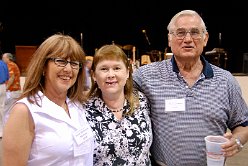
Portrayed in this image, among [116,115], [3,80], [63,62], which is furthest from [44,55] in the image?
[3,80]

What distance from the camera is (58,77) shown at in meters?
1.52

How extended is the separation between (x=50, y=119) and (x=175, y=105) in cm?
77

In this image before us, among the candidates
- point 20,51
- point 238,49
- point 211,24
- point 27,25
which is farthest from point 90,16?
point 238,49

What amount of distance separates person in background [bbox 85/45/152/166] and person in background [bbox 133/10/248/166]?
0.12 m

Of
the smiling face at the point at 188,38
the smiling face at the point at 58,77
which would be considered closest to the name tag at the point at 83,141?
the smiling face at the point at 58,77

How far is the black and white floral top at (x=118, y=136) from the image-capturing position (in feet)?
5.43

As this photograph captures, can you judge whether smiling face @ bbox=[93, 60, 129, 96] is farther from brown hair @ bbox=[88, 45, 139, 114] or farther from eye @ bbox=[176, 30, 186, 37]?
eye @ bbox=[176, 30, 186, 37]

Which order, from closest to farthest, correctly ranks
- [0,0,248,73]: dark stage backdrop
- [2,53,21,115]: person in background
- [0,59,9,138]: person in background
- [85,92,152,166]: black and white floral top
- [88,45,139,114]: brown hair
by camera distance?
1. [85,92,152,166]: black and white floral top
2. [88,45,139,114]: brown hair
3. [0,59,9,138]: person in background
4. [2,53,21,115]: person in background
5. [0,0,248,73]: dark stage backdrop

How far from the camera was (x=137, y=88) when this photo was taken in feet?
6.59

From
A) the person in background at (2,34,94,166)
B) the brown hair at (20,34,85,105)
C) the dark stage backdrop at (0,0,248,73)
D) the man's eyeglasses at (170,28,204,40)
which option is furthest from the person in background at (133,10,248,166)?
the dark stage backdrop at (0,0,248,73)

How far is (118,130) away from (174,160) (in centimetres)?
42

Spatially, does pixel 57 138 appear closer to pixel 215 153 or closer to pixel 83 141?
pixel 83 141

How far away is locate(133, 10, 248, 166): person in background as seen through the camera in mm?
1813

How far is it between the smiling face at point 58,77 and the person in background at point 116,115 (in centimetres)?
24
